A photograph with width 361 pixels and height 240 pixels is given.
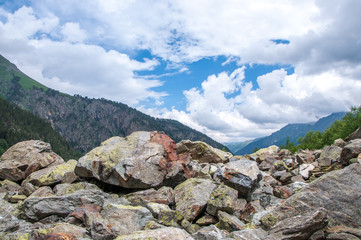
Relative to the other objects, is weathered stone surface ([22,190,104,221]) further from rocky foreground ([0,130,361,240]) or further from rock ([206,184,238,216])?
rock ([206,184,238,216])

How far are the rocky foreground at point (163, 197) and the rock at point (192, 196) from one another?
0.07 m

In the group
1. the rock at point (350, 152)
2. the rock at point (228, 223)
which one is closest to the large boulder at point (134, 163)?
the rock at point (228, 223)

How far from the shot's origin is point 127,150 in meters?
20.9

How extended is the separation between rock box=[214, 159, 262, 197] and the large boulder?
379 cm

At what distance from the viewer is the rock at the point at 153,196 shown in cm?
1583

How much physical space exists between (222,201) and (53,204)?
10.6 m

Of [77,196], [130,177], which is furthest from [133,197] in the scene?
[77,196]

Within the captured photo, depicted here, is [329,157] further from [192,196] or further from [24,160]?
[24,160]

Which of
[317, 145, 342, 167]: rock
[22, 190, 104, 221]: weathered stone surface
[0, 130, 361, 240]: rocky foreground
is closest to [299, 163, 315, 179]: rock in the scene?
[0, 130, 361, 240]: rocky foreground

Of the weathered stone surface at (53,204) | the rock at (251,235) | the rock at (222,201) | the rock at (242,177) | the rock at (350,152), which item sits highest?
the rock at (350,152)

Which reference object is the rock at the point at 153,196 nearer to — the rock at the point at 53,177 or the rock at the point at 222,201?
the rock at the point at 222,201

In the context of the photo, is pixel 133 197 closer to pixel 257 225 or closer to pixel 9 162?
pixel 257 225

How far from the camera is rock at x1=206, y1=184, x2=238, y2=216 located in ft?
47.4

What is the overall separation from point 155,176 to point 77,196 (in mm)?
5661
